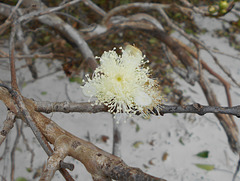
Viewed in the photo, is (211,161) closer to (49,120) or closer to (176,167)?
(176,167)

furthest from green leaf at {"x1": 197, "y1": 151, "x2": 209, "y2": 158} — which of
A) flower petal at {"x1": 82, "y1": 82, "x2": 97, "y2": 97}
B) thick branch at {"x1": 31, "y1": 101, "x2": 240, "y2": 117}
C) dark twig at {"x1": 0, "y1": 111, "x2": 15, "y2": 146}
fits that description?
dark twig at {"x1": 0, "y1": 111, "x2": 15, "y2": 146}

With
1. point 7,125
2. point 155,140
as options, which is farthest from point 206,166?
point 7,125

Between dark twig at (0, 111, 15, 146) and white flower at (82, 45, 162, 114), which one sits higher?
white flower at (82, 45, 162, 114)

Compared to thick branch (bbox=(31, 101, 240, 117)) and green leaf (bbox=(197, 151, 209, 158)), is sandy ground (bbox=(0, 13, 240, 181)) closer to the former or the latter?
green leaf (bbox=(197, 151, 209, 158))

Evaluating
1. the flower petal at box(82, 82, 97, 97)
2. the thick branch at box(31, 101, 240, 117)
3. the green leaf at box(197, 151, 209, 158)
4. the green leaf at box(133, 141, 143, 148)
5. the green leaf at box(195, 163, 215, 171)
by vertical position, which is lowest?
the green leaf at box(195, 163, 215, 171)

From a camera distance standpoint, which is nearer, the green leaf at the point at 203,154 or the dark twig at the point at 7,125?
the dark twig at the point at 7,125

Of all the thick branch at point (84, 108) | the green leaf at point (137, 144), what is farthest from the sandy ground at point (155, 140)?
the thick branch at point (84, 108)

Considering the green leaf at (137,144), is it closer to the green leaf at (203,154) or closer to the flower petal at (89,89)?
the green leaf at (203,154)

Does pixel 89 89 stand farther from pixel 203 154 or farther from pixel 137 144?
pixel 203 154

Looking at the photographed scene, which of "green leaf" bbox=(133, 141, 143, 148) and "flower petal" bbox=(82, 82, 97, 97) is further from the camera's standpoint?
"green leaf" bbox=(133, 141, 143, 148)
